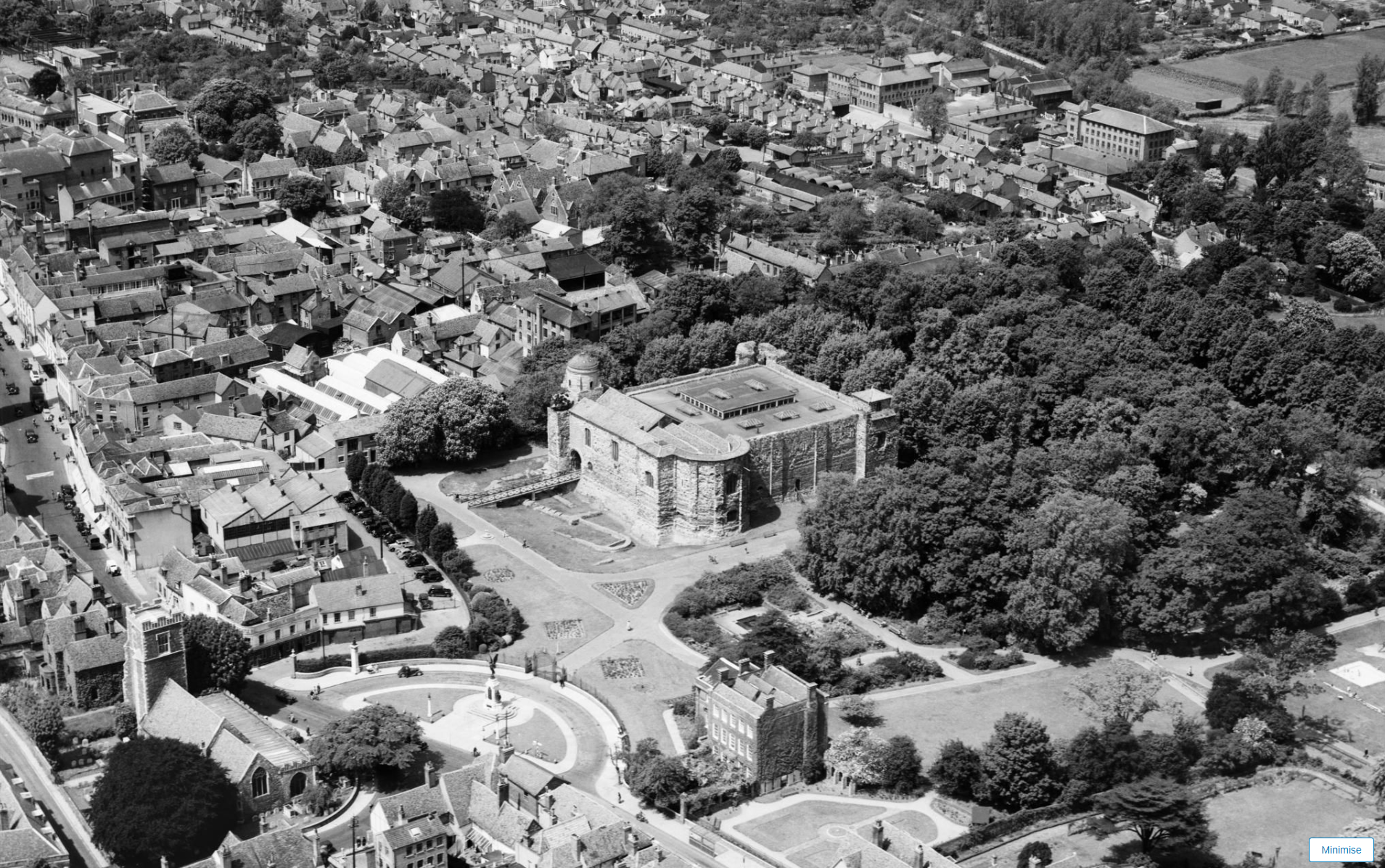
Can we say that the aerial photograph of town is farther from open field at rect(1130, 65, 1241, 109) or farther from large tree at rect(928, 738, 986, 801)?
open field at rect(1130, 65, 1241, 109)

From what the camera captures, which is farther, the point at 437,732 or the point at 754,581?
the point at 754,581

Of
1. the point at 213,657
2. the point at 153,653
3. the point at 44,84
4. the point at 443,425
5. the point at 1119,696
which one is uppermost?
the point at 44,84

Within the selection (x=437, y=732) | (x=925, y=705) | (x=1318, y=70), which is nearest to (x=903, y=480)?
(x=925, y=705)

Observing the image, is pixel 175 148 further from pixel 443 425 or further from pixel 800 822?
pixel 800 822

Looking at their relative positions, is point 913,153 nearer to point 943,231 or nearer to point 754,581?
point 943,231

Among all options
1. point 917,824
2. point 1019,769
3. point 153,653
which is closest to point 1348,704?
point 1019,769

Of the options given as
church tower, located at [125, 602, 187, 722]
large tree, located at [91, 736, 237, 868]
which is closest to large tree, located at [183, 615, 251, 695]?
church tower, located at [125, 602, 187, 722]
